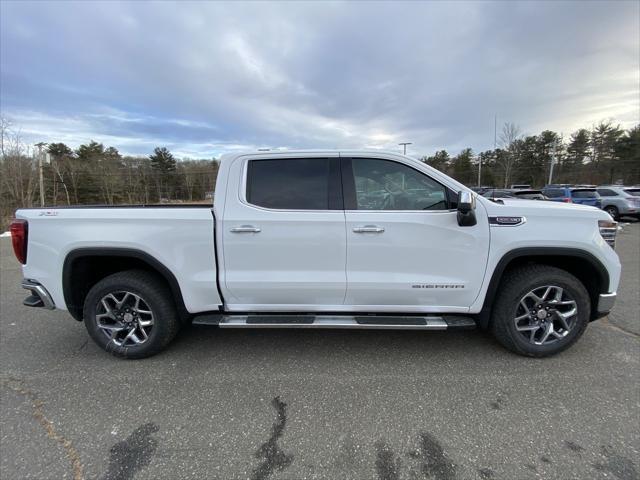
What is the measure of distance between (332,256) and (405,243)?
0.64 metres

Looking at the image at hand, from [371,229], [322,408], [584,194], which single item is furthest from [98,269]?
[584,194]

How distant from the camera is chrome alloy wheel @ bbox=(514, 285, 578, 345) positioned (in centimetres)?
296

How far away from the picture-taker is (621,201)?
49.3 ft

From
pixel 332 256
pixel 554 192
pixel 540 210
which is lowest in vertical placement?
pixel 332 256

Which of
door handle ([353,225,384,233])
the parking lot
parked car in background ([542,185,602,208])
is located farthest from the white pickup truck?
parked car in background ([542,185,602,208])

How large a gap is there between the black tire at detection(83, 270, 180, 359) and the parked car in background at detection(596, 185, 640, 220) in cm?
1906

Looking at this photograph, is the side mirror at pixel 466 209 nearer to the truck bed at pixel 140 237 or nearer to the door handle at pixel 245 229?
the door handle at pixel 245 229

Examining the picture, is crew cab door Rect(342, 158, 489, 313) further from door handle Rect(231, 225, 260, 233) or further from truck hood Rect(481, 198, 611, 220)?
door handle Rect(231, 225, 260, 233)

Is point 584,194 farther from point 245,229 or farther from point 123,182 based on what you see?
point 123,182

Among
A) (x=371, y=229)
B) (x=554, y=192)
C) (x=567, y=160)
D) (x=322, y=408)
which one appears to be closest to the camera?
(x=322, y=408)

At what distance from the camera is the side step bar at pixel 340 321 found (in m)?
2.83

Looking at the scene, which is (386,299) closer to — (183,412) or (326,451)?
(326,451)

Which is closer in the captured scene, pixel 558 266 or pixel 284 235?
pixel 284 235

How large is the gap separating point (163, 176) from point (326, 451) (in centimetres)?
3264
